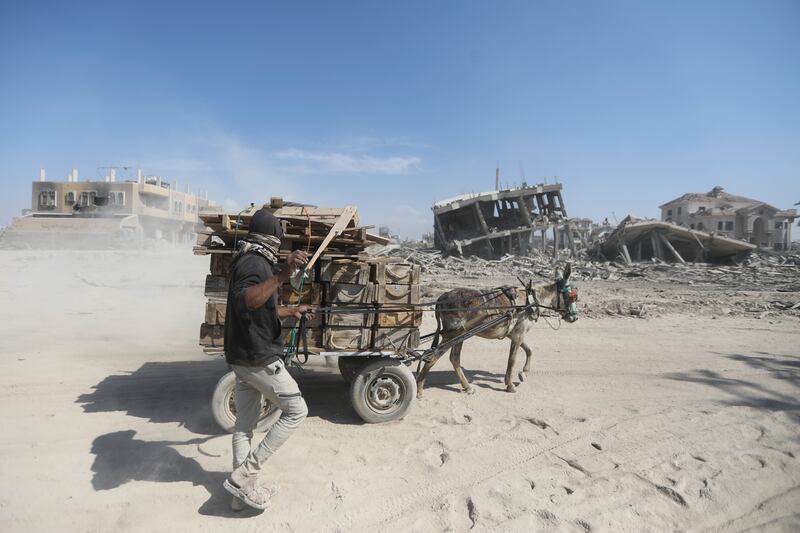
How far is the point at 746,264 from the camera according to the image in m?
28.4

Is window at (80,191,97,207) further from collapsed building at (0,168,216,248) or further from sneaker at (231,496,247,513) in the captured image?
sneaker at (231,496,247,513)

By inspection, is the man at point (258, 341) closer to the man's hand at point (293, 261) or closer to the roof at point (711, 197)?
the man's hand at point (293, 261)

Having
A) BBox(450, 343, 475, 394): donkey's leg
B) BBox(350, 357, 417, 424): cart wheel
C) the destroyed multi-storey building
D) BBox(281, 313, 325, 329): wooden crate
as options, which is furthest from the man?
the destroyed multi-storey building

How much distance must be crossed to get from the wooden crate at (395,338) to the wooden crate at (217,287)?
5.96ft

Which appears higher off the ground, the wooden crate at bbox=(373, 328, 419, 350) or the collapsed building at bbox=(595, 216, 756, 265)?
the collapsed building at bbox=(595, 216, 756, 265)

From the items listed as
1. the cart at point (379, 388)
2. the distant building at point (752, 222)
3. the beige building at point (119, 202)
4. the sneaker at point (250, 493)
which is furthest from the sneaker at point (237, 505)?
the distant building at point (752, 222)

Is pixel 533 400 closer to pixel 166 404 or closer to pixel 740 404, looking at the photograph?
pixel 740 404

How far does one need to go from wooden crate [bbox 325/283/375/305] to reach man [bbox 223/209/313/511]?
1.60 m

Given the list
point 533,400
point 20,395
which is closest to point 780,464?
point 533,400

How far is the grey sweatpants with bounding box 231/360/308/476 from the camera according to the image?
366cm

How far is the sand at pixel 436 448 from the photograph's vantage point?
12.5 ft

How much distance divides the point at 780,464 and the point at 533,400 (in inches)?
109

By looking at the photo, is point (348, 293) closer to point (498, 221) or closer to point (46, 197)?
point (498, 221)

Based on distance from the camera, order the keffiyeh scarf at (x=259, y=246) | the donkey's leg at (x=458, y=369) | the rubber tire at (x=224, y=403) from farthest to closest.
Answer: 1. the donkey's leg at (x=458, y=369)
2. the rubber tire at (x=224, y=403)
3. the keffiyeh scarf at (x=259, y=246)
